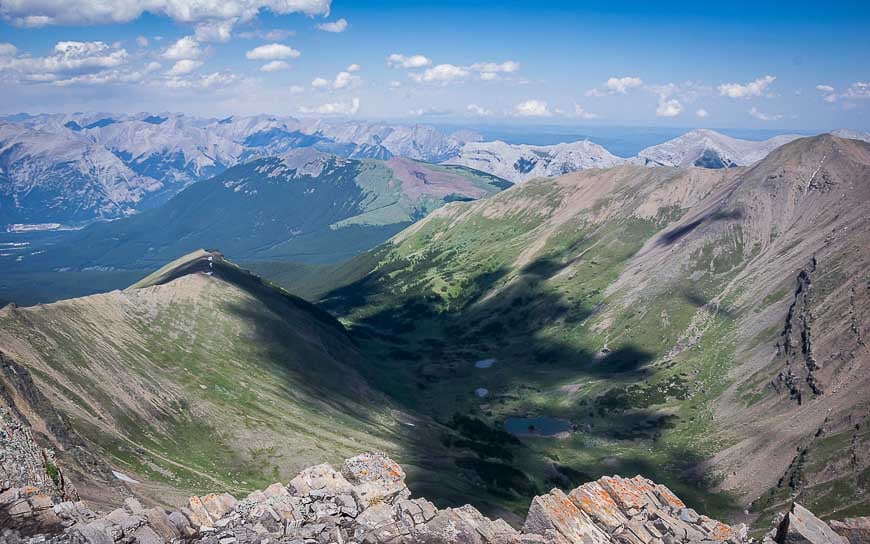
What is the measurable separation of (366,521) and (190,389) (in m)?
97.8

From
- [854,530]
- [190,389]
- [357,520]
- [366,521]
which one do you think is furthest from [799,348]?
[357,520]

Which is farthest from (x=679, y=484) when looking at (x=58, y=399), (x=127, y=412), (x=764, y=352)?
(x=58, y=399)

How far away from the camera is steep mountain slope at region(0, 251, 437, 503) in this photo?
89.2 meters

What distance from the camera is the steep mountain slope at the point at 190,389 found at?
89250 mm

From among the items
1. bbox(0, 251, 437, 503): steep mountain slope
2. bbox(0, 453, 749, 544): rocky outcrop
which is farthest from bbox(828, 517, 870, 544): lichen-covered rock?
bbox(0, 251, 437, 503): steep mountain slope

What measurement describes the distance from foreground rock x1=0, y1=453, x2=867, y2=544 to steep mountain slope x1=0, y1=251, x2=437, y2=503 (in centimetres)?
3504

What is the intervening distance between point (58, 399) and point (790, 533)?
304 feet

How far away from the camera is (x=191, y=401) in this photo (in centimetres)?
11394

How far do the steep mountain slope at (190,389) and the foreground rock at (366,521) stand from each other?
3504 cm

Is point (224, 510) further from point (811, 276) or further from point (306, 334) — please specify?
point (811, 276)

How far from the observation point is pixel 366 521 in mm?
32875

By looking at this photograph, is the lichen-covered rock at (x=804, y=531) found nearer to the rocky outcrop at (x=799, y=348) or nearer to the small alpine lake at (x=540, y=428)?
the rocky outcrop at (x=799, y=348)

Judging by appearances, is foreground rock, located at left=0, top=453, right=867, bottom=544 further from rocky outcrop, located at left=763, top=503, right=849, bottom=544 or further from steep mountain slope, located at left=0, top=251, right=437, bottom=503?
steep mountain slope, located at left=0, top=251, right=437, bottom=503

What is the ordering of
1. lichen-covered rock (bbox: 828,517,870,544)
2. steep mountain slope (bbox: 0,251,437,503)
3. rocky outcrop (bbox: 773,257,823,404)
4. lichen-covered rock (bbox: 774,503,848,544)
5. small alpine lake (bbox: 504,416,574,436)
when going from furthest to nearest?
small alpine lake (bbox: 504,416,574,436), rocky outcrop (bbox: 773,257,823,404), steep mountain slope (bbox: 0,251,437,503), lichen-covered rock (bbox: 828,517,870,544), lichen-covered rock (bbox: 774,503,848,544)
